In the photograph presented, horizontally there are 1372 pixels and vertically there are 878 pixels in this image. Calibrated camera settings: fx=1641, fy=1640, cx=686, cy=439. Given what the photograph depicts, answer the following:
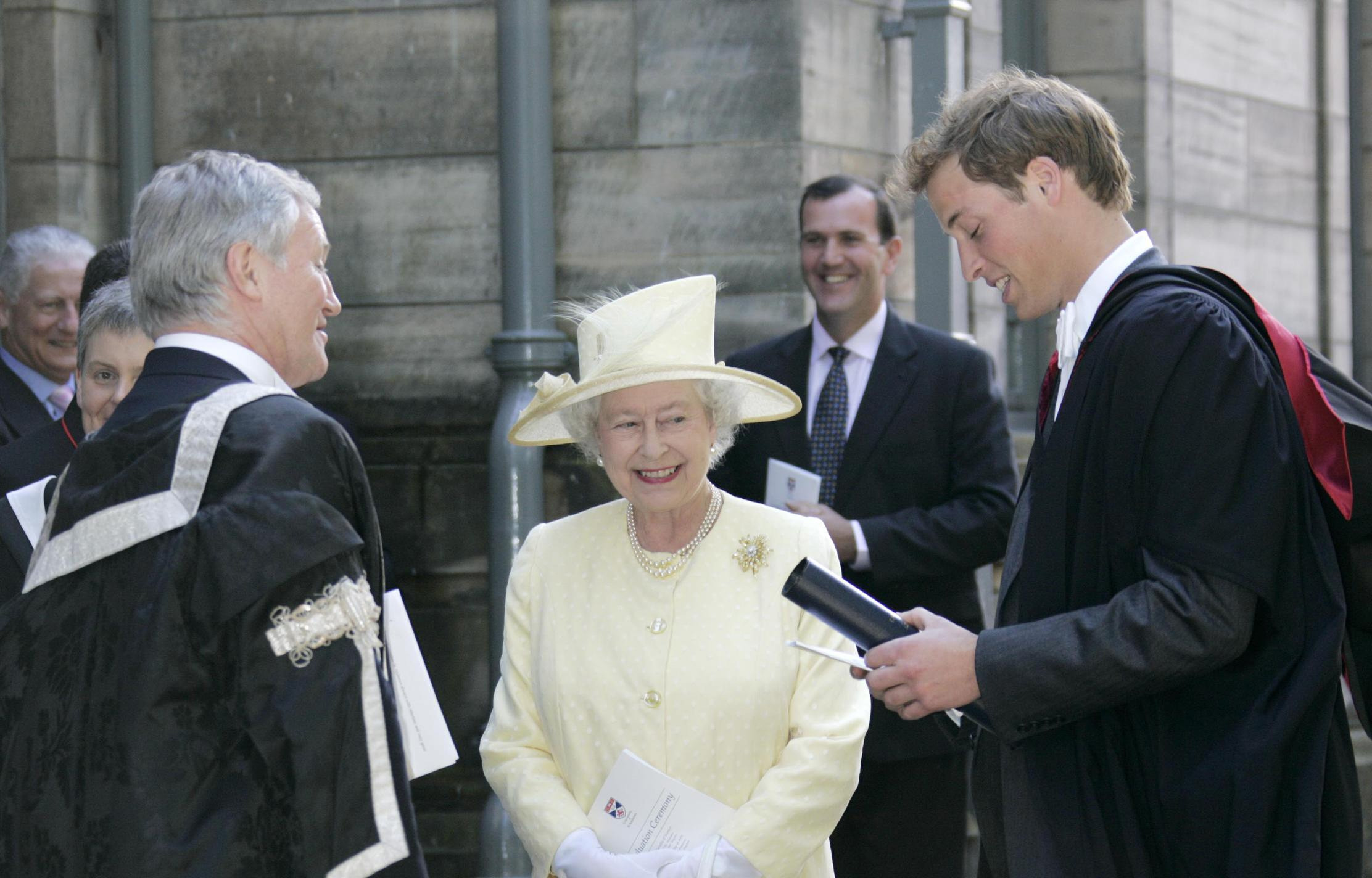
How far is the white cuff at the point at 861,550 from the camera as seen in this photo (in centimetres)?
416

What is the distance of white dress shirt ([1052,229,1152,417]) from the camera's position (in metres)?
2.75

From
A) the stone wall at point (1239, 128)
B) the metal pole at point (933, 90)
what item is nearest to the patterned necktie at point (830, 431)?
the metal pole at point (933, 90)

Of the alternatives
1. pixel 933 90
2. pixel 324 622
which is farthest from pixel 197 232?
pixel 933 90

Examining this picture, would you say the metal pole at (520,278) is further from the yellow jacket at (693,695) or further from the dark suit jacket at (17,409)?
the yellow jacket at (693,695)

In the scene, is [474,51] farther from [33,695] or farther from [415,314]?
[33,695]

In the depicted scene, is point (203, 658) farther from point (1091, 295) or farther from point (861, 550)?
point (861, 550)

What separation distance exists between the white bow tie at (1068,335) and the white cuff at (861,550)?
1371 millimetres

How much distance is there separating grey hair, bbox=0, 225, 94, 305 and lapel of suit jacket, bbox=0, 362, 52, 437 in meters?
0.24

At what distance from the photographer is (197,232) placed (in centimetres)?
249

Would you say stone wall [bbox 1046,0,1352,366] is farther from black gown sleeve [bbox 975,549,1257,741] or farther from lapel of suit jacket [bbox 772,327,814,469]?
black gown sleeve [bbox 975,549,1257,741]

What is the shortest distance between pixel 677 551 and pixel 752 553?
0.50 feet

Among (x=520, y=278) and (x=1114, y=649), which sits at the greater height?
(x=520, y=278)

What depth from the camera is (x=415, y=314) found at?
5.33m

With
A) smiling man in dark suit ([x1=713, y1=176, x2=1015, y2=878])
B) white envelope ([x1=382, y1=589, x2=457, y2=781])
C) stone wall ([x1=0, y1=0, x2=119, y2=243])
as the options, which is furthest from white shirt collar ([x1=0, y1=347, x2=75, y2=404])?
white envelope ([x1=382, y1=589, x2=457, y2=781])
